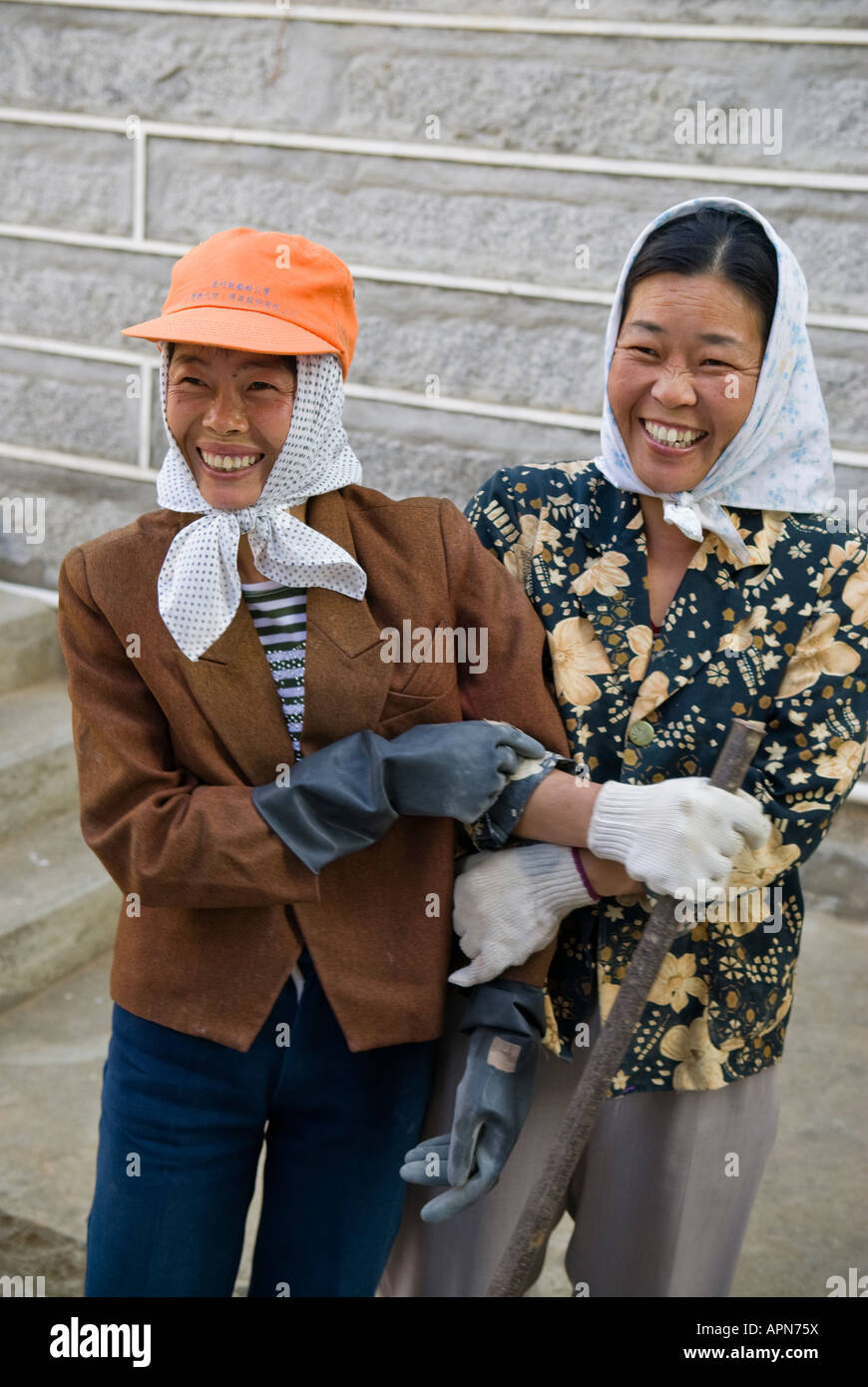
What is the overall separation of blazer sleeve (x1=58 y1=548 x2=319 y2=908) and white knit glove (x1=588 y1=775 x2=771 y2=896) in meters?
0.38

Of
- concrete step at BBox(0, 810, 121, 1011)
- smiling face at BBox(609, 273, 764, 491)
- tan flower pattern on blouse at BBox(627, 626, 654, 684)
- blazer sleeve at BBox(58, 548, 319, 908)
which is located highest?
smiling face at BBox(609, 273, 764, 491)

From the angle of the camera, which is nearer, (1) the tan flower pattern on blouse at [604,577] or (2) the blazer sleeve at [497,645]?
(2) the blazer sleeve at [497,645]

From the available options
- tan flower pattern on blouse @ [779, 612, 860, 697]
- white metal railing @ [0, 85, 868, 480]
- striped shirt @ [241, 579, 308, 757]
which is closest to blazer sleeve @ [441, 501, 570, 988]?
striped shirt @ [241, 579, 308, 757]

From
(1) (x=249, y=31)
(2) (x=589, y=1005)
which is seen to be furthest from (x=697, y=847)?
(1) (x=249, y=31)

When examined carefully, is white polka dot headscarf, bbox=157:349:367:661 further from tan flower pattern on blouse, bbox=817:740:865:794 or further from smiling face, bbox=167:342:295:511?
tan flower pattern on blouse, bbox=817:740:865:794

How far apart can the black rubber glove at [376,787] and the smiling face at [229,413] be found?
0.36 m

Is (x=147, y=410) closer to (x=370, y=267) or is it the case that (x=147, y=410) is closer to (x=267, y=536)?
(x=370, y=267)

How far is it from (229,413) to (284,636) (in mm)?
292

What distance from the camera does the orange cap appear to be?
65.8 inches

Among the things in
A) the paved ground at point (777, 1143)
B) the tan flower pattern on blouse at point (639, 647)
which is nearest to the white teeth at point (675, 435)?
the tan flower pattern on blouse at point (639, 647)

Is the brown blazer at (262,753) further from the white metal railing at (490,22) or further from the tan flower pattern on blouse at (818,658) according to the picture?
the white metal railing at (490,22)

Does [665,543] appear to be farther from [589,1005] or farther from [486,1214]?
[486,1214]

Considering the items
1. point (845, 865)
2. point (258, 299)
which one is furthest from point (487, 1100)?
point (845, 865)

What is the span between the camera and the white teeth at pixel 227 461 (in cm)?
173
